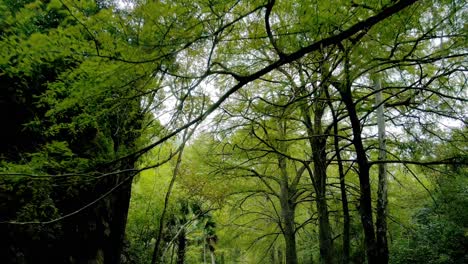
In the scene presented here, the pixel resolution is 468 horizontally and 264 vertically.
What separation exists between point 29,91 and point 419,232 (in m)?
11.7

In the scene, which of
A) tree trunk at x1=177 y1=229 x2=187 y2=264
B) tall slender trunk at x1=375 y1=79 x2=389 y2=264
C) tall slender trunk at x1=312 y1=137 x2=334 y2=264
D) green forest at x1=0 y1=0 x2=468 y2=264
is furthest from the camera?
tree trunk at x1=177 y1=229 x2=187 y2=264

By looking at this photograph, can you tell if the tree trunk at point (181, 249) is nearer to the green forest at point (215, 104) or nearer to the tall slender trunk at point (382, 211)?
the green forest at point (215, 104)

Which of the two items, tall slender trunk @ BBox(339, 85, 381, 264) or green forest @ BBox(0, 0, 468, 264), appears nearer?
green forest @ BBox(0, 0, 468, 264)

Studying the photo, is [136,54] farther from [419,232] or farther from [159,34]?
[419,232]

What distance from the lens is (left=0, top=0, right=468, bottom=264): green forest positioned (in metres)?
→ 2.08

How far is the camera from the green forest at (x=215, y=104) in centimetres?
208

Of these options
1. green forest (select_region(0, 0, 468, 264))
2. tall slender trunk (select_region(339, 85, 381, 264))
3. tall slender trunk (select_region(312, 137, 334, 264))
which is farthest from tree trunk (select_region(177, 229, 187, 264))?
tall slender trunk (select_region(339, 85, 381, 264))

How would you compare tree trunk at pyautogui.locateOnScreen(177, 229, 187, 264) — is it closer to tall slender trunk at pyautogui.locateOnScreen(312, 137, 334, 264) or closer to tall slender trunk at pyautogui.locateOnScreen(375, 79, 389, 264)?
tall slender trunk at pyautogui.locateOnScreen(312, 137, 334, 264)

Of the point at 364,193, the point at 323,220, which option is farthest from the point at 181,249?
the point at 364,193

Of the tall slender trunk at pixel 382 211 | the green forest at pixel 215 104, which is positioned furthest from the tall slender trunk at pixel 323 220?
the tall slender trunk at pixel 382 211

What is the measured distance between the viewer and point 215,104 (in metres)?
2.46

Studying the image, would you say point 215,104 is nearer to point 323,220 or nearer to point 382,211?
point 382,211

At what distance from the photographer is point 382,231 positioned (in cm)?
418

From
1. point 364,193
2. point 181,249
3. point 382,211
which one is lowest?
point 181,249
